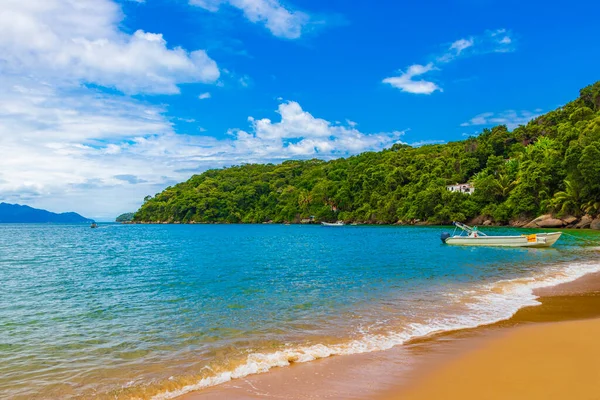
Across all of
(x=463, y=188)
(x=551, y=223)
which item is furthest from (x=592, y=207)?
(x=463, y=188)

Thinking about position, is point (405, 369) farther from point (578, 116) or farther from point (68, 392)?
point (578, 116)

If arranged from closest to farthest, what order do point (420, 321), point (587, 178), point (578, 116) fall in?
point (420, 321) < point (587, 178) < point (578, 116)

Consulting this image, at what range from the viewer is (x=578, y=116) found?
261 feet

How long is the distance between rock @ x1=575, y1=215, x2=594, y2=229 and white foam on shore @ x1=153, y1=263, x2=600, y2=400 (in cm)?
5272

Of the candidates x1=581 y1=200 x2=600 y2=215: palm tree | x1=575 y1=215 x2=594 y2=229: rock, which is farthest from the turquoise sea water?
x1=575 y1=215 x2=594 y2=229: rock

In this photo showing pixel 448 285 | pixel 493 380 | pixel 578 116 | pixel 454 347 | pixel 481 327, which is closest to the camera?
pixel 493 380

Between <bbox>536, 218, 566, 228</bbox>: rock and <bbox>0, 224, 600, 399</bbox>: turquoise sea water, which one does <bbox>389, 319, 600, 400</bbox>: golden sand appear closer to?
<bbox>0, 224, 600, 399</bbox>: turquoise sea water

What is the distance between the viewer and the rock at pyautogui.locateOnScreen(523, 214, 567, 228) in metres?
63.0

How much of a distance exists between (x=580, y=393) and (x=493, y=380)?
1.17 metres

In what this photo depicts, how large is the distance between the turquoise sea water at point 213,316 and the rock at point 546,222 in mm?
46238

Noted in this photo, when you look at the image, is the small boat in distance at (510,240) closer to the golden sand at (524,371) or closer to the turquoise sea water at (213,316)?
the turquoise sea water at (213,316)

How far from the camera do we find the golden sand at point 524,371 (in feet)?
19.0

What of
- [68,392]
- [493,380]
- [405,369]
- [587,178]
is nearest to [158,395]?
[68,392]

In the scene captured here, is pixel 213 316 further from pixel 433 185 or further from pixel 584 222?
pixel 433 185
